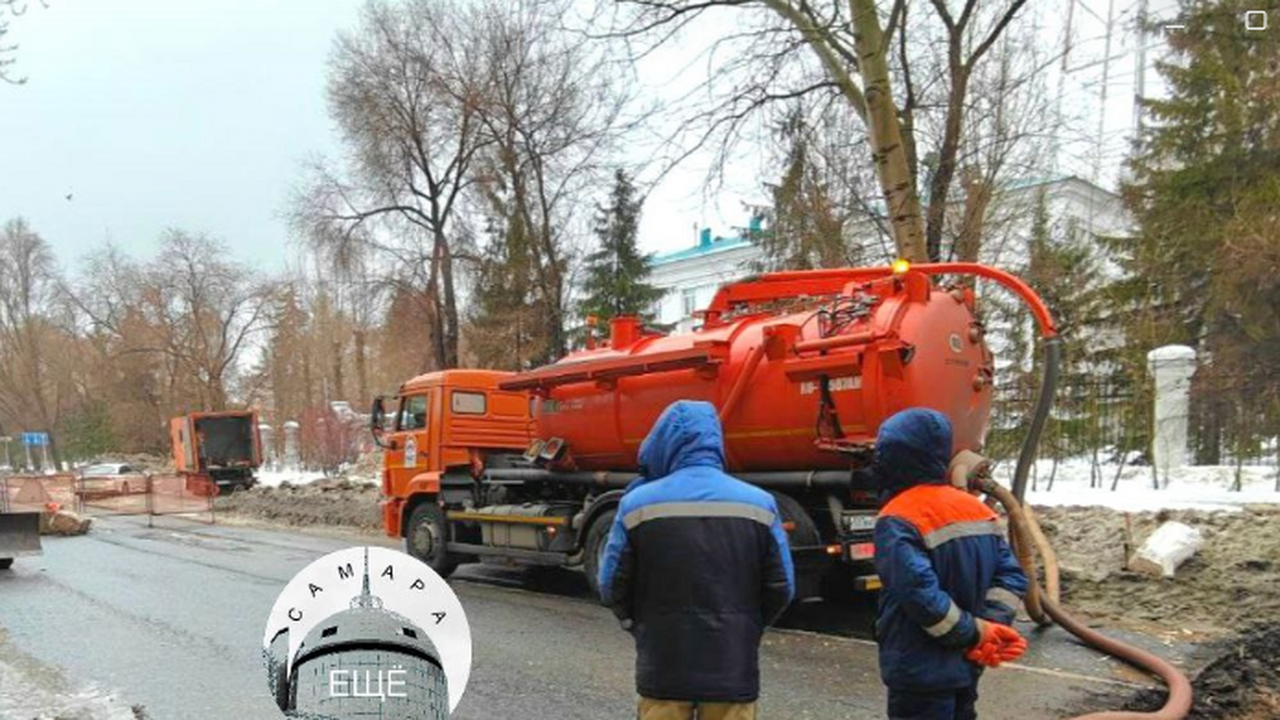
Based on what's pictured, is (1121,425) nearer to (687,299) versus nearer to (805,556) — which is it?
(805,556)

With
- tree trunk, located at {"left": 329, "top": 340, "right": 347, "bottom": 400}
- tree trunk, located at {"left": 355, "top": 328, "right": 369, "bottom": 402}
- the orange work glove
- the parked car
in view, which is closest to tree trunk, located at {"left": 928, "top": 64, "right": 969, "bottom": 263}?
the orange work glove

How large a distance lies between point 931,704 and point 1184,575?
7.02 meters

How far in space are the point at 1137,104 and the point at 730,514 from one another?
24835mm

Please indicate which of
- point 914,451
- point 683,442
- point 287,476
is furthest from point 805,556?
point 287,476

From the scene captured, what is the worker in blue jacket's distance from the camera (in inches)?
134

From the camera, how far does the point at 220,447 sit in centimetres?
3164

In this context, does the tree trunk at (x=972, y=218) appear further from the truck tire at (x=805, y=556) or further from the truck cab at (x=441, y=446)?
the truck tire at (x=805, y=556)

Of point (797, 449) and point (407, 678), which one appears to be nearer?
point (407, 678)

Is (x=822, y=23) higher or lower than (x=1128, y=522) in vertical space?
higher

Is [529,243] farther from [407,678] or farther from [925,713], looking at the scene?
[407,678]

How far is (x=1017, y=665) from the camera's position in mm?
6898

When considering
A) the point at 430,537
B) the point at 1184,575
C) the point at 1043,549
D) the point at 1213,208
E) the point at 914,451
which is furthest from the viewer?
the point at 1213,208

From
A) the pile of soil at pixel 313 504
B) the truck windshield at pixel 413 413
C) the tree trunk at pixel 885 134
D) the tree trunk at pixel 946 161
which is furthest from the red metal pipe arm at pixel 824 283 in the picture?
the pile of soil at pixel 313 504

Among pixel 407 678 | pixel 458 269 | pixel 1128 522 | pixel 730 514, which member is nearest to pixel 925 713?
pixel 730 514
